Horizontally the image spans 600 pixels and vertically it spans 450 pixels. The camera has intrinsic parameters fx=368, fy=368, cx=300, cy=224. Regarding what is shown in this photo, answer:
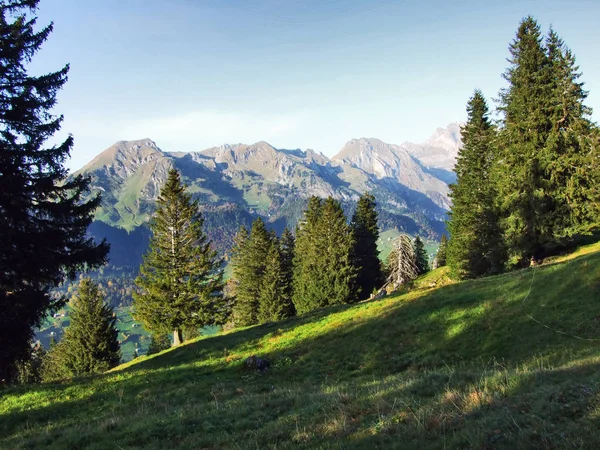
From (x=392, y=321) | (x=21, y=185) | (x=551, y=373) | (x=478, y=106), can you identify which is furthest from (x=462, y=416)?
(x=478, y=106)

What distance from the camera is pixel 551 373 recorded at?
301 inches

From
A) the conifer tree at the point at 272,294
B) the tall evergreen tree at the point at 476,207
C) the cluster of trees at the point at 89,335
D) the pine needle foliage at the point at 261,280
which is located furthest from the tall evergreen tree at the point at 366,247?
the cluster of trees at the point at 89,335

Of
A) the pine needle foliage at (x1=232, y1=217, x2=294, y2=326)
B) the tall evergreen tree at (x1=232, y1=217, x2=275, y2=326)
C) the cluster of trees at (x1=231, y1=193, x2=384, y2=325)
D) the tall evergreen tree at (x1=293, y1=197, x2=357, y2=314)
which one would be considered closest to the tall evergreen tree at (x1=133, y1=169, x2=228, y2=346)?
the cluster of trees at (x1=231, y1=193, x2=384, y2=325)

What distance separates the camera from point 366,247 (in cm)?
5828

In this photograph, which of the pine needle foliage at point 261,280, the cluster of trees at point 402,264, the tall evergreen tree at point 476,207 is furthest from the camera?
the cluster of trees at point 402,264

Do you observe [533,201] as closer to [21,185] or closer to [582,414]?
[582,414]

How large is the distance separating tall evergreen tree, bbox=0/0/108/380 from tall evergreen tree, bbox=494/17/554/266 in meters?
33.9

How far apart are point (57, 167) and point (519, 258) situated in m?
37.3

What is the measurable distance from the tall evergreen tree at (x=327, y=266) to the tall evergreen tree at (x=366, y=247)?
514 centimetres

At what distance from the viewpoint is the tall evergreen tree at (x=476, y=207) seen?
40.8 metres

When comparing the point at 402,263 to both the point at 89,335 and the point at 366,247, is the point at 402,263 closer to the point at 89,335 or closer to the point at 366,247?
the point at 366,247

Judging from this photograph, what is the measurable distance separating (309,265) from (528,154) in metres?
30.2

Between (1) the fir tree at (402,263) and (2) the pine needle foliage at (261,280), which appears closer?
(2) the pine needle foliage at (261,280)

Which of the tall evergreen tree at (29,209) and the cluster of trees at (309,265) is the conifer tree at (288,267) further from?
the tall evergreen tree at (29,209)
